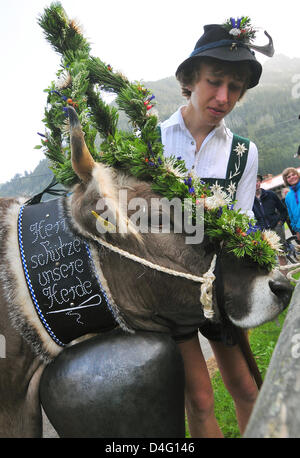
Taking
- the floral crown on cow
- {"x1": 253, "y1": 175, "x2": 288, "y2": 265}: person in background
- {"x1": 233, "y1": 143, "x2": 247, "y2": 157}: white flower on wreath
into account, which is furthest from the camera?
{"x1": 253, "y1": 175, "x2": 288, "y2": 265}: person in background

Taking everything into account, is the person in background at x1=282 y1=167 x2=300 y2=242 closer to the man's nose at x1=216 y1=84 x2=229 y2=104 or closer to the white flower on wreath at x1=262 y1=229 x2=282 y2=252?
the man's nose at x1=216 y1=84 x2=229 y2=104

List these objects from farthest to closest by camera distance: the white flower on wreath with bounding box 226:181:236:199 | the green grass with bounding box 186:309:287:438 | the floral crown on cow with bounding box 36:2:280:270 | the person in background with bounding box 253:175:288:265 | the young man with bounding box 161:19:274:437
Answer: the person in background with bounding box 253:175:288:265 < the green grass with bounding box 186:309:287:438 < the white flower on wreath with bounding box 226:181:236:199 < the young man with bounding box 161:19:274:437 < the floral crown on cow with bounding box 36:2:280:270

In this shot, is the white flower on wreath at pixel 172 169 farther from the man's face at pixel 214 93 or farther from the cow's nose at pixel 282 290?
the cow's nose at pixel 282 290

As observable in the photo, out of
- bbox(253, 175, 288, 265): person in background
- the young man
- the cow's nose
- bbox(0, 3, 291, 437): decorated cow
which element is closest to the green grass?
the young man

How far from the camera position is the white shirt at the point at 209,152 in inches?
93.9

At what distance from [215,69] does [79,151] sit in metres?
1.16

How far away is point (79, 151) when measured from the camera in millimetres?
1607

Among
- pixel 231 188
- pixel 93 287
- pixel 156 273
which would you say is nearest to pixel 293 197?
Result: pixel 231 188

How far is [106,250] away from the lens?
1.74m

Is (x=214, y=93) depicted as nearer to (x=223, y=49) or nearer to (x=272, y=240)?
(x=223, y=49)

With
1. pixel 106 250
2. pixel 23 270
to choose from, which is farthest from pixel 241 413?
pixel 23 270

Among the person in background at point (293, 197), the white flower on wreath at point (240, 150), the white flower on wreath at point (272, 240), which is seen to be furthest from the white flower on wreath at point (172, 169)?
the person in background at point (293, 197)

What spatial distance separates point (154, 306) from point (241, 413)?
4.05 feet

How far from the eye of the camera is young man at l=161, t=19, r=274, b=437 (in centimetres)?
213
